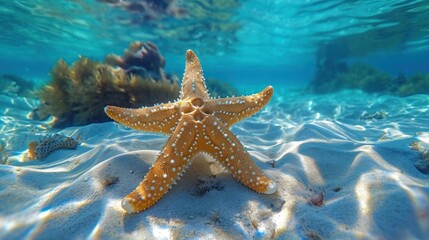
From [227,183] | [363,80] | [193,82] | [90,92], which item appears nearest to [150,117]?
[193,82]

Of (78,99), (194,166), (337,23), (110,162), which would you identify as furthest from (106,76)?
(337,23)

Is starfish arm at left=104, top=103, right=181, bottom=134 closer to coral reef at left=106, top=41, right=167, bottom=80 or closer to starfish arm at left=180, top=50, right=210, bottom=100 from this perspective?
starfish arm at left=180, top=50, right=210, bottom=100

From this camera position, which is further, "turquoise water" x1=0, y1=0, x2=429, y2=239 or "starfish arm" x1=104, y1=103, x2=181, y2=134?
"starfish arm" x1=104, y1=103, x2=181, y2=134

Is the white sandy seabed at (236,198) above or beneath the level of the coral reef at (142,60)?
beneath

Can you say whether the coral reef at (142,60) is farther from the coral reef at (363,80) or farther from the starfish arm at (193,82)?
the coral reef at (363,80)

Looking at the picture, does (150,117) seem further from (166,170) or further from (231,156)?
(231,156)

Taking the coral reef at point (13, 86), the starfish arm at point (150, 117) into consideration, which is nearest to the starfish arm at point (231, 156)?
the starfish arm at point (150, 117)

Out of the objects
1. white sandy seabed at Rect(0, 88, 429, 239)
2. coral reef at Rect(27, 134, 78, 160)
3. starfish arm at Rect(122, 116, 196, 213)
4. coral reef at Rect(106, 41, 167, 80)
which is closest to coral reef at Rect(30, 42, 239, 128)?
coral reef at Rect(106, 41, 167, 80)

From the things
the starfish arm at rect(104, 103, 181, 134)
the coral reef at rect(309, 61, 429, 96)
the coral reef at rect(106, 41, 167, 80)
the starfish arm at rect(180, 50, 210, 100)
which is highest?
the coral reef at rect(106, 41, 167, 80)
